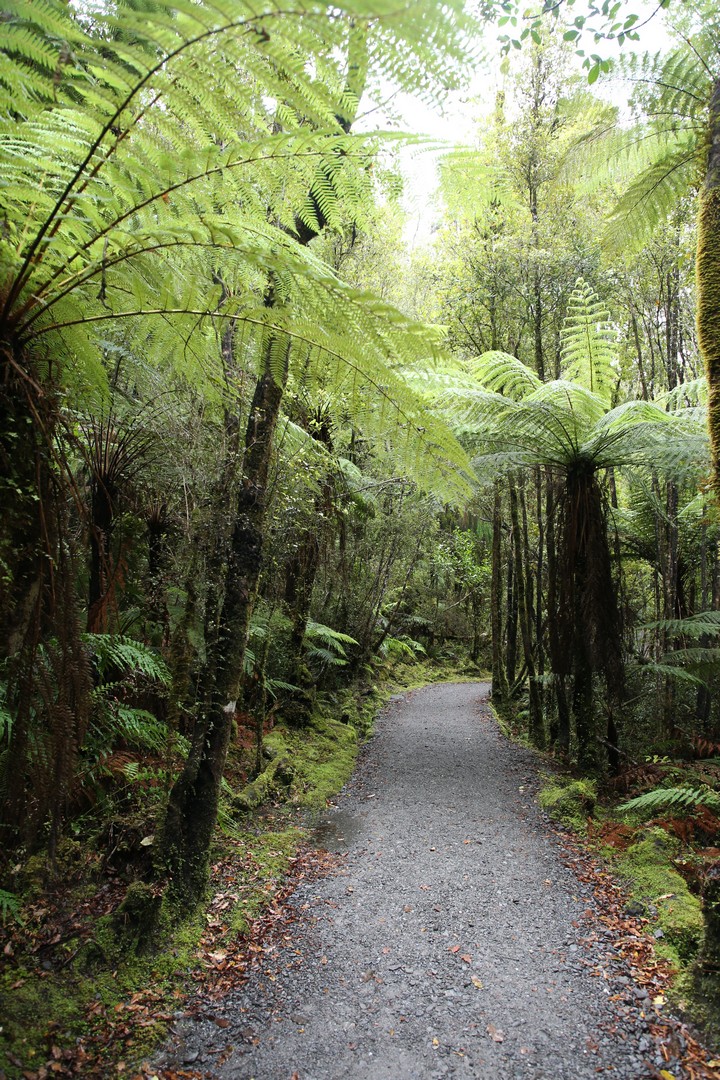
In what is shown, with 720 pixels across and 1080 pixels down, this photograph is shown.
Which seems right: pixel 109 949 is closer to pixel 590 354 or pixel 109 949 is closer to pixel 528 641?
pixel 590 354

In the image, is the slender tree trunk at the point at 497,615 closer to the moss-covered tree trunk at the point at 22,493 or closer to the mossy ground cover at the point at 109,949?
the mossy ground cover at the point at 109,949

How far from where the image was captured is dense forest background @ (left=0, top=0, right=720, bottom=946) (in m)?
1.48

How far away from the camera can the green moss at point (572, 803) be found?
4.42 meters

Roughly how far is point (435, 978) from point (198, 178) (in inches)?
137

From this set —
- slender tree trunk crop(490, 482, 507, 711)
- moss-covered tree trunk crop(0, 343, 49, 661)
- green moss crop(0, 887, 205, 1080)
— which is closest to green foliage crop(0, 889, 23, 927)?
green moss crop(0, 887, 205, 1080)

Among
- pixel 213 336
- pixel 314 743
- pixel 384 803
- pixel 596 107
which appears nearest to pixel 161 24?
pixel 213 336

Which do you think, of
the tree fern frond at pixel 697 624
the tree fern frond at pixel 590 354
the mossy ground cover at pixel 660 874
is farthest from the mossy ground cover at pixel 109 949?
the tree fern frond at pixel 590 354

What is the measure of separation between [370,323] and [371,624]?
8.26m

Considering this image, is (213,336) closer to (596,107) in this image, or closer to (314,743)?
(596,107)

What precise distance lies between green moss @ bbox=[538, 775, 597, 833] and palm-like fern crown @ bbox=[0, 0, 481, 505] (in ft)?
11.8

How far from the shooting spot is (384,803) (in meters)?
4.93

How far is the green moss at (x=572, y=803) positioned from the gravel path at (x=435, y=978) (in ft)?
0.83

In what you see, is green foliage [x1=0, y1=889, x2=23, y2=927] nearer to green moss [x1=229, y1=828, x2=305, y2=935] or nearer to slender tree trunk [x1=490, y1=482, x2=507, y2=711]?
green moss [x1=229, y1=828, x2=305, y2=935]

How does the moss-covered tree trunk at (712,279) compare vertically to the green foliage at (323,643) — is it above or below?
above
